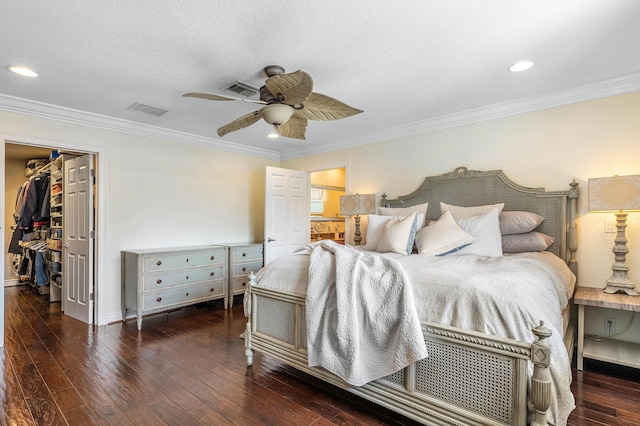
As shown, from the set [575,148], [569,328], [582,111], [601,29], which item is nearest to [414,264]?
[569,328]

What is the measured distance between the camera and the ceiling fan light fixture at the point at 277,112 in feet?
7.64

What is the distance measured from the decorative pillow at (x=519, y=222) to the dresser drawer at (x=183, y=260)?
346cm

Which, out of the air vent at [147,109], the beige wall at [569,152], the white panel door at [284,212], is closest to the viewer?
the beige wall at [569,152]

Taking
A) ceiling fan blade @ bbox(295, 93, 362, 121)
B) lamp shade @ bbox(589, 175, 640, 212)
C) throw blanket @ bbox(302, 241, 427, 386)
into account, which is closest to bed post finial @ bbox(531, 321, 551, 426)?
throw blanket @ bbox(302, 241, 427, 386)

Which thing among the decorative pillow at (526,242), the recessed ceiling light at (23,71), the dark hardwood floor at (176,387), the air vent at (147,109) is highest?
the recessed ceiling light at (23,71)

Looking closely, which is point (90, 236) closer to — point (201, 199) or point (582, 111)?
point (201, 199)

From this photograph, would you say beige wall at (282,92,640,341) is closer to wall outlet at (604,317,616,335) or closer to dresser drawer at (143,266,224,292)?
wall outlet at (604,317,616,335)

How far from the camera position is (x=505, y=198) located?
3357 mm

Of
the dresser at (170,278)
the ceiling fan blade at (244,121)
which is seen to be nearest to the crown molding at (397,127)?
the dresser at (170,278)

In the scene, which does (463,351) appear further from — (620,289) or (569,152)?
(569,152)

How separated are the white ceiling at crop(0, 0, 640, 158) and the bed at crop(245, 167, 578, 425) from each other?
153 centimetres

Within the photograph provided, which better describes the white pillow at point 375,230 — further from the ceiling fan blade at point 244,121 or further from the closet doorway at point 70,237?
the closet doorway at point 70,237

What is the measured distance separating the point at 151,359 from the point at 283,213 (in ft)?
8.66

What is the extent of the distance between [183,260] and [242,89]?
2.32 metres
